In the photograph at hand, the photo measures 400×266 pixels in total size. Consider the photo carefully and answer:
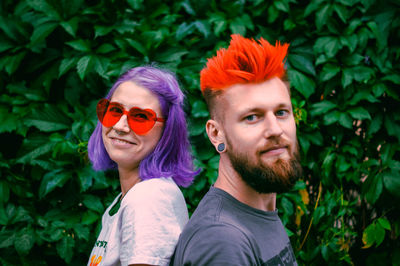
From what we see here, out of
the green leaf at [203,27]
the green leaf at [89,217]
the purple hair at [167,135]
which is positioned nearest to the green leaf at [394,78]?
the green leaf at [203,27]

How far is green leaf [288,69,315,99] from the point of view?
2162 mm

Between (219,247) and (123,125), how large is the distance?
2.08 feet

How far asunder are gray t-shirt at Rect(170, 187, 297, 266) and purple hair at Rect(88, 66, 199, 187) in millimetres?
319

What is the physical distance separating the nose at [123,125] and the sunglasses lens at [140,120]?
0.02 meters

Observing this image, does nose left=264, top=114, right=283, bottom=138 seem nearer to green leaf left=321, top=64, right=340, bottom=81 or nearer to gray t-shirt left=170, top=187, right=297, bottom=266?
gray t-shirt left=170, top=187, right=297, bottom=266

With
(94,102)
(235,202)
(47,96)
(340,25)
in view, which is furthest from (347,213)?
(47,96)

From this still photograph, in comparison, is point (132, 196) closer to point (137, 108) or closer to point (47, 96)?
point (137, 108)

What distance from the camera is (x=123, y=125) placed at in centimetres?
145

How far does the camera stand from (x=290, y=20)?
225 centimetres

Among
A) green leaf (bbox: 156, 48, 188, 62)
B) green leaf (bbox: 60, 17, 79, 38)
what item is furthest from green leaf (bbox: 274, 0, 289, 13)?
green leaf (bbox: 60, 17, 79, 38)

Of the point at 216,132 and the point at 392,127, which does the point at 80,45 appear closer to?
the point at 216,132

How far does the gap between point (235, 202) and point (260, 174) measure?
130 mm

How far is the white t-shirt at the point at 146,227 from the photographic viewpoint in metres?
1.26

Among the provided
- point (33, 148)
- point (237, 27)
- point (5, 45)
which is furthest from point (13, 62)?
point (237, 27)
